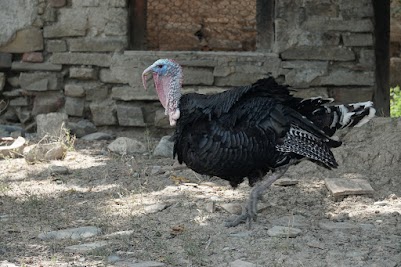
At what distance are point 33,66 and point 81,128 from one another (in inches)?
33.8

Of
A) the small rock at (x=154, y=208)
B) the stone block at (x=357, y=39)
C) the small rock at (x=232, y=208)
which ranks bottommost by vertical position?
the small rock at (x=154, y=208)

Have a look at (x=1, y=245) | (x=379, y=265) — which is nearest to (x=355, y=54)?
(x=379, y=265)

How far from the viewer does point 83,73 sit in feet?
24.4

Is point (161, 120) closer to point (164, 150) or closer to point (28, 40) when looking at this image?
point (164, 150)

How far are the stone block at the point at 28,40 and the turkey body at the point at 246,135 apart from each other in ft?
10.8

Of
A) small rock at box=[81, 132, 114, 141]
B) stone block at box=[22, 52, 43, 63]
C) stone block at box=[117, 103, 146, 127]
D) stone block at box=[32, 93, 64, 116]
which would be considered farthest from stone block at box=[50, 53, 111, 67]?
small rock at box=[81, 132, 114, 141]

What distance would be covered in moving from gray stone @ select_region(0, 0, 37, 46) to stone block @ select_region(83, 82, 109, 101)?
2.95 ft

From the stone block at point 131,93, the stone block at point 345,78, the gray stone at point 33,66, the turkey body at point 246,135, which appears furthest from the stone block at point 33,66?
the turkey body at point 246,135

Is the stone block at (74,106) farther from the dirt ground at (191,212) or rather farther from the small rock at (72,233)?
the small rock at (72,233)

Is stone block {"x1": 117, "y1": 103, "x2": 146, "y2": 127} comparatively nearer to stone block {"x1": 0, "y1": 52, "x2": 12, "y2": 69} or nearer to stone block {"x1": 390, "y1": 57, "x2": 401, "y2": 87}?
stone block {"x1": 0, "y1": 52, "x2": 12, "y2": 69}

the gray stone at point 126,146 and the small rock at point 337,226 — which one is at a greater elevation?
the gray stone at point 126,146

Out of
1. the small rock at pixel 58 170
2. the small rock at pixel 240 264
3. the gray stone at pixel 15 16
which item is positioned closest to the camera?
the small rock at pixel 240 264

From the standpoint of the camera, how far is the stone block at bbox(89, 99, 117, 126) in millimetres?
7441

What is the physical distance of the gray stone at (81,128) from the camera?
7.38m
